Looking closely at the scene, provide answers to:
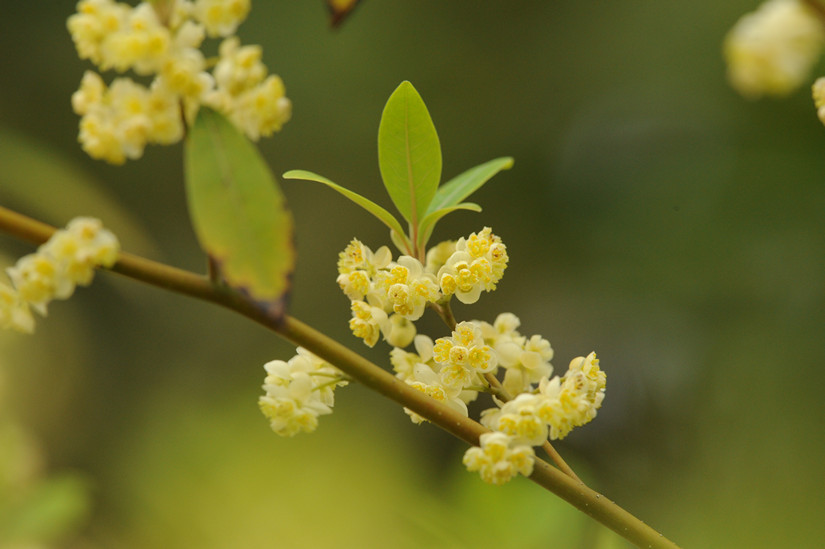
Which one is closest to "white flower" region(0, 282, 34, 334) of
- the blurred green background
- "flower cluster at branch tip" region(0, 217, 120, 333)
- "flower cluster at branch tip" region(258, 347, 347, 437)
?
"flower cluster at branch tip" region(0, 217, 120, 333)

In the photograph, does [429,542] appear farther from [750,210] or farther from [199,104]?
[750,210]

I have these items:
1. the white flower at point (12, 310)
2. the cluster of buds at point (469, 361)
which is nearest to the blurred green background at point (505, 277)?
the cluster of buds at point (469, 361)

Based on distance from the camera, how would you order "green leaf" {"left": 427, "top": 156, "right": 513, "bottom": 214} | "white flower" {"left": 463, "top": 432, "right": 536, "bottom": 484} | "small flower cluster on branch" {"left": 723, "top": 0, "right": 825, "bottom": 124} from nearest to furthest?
"small flower cluster on branch" {"left": 723, "top": 0, "right": 825, "bottom": 124} < "white flower" {"left": 463, "top": 432, "right": 536, "bottom": 484} < "green leaf" {"left": 427, "top": 156, "right": 513, "bottom": 214}

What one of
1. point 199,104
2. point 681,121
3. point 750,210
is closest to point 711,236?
point 750,210

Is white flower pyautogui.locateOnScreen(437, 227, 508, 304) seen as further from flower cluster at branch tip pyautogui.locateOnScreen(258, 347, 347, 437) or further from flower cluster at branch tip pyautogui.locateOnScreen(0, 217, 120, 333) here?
flower cluster at branch tip pyautogui.locateOnScreen(0, 217, 120, 333)

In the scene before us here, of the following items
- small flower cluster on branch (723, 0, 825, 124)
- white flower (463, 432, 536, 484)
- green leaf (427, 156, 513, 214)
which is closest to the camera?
small flower cluster on branch (723, 0, 825, 124)
